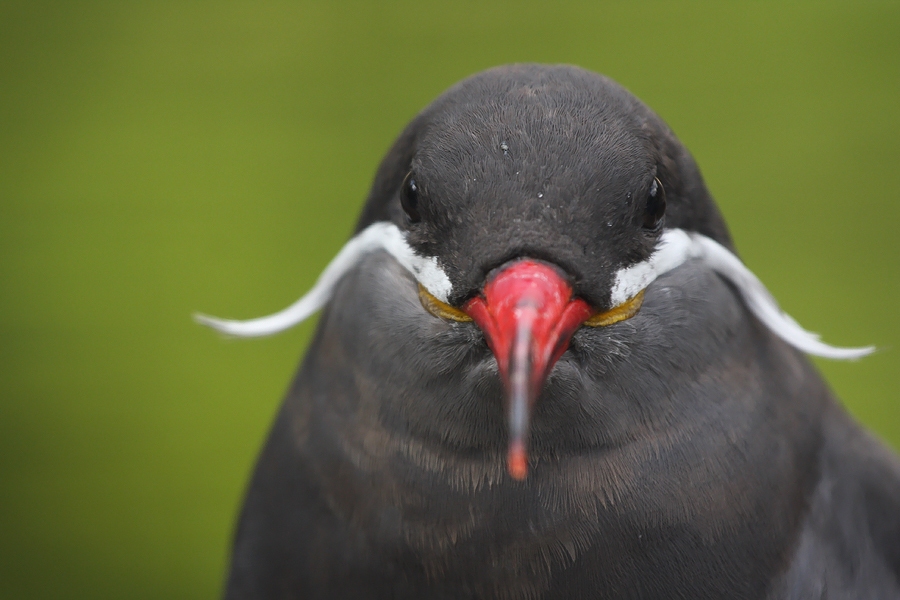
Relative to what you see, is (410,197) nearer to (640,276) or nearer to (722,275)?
(640,276)

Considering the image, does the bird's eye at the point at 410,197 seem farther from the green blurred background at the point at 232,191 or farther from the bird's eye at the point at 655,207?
the green blurred background at the point at 232,191

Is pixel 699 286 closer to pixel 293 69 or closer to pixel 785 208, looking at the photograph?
pixel 785 208

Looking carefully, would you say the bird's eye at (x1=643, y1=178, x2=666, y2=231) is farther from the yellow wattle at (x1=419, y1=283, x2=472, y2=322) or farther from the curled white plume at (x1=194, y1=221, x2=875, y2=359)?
the yellow wattle at (x1=419, y1=283, x2=472, y2=322)

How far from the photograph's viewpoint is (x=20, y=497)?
316 centimetres

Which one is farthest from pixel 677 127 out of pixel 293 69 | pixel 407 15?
pixel 293 69

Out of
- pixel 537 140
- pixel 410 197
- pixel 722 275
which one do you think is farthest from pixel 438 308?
pixel 722 275

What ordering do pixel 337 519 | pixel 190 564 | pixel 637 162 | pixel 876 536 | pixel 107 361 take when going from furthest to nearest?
pixel 107 361
pixel 190 564
pixel 876 536
pixel 337 519
pixel 637 162

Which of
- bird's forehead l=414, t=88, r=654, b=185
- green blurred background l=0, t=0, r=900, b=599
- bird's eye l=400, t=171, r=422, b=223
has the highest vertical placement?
bird's forehead l=414, t=88, r=654, b=185

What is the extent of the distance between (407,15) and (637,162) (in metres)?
2.84

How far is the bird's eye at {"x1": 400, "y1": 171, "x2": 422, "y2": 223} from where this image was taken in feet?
4.53

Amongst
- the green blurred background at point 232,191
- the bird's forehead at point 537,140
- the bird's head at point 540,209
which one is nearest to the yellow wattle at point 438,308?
the bird's head at point 540,209

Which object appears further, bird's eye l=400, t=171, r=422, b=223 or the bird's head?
bird's eye l=400, t=171, r=422, b=223

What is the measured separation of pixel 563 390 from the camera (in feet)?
4.28

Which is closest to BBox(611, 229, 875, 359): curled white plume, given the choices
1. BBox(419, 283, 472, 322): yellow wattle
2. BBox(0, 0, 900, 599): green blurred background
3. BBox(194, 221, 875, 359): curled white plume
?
BBox(194, 221, 875, 359): curled white plume
